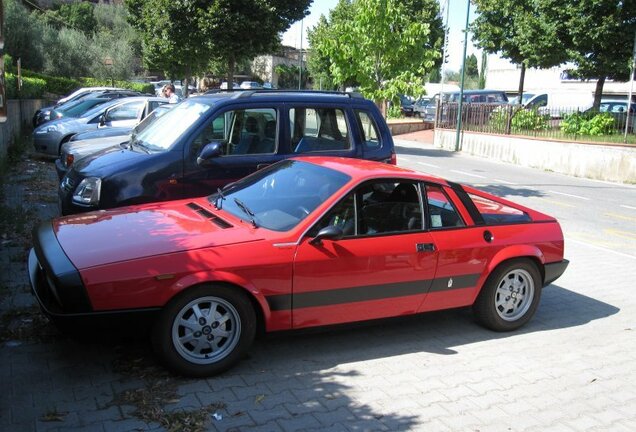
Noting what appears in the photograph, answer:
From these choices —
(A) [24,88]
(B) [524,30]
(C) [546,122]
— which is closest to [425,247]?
(C) [546,122]

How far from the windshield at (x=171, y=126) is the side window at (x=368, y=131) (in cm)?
184

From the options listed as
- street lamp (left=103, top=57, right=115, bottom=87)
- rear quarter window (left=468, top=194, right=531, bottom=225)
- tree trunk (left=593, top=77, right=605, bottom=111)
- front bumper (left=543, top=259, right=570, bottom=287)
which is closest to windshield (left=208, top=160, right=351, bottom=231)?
rear quarter window (left=468, top=194, right=531, bottom=225)

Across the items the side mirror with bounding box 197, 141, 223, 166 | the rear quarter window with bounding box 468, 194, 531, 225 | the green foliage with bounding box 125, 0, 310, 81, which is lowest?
the rear quarter window with bounding box 468, 194, 531, 225

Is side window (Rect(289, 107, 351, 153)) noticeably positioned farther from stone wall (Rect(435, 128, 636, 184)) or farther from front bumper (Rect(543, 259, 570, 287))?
stone wall (Rect(435, 128, 636, 184))

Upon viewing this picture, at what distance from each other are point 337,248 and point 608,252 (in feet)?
18.6

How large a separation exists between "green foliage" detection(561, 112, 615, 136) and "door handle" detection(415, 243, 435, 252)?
17901 millimetres

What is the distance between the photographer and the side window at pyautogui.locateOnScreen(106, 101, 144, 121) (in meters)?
14.0

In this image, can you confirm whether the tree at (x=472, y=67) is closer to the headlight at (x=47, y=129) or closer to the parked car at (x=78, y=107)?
the parked car at (x=78, y=107)

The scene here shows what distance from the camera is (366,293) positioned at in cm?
454

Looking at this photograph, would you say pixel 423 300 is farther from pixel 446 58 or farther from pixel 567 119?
pixel 446 58

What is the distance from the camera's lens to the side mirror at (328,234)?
4.23m

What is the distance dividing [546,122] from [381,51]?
8.16 metres

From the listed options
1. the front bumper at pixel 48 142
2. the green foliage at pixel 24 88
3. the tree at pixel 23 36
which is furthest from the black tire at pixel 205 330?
the tree at pixel 23 36

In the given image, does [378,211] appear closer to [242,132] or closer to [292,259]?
[292,259]
